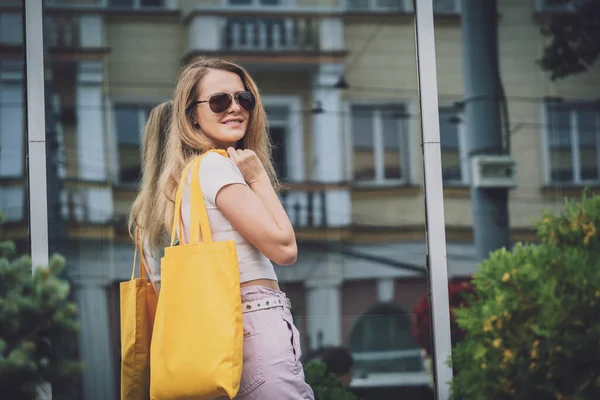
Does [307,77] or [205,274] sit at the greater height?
[307,77]

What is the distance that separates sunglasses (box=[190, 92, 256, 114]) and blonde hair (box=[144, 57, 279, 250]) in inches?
2.3

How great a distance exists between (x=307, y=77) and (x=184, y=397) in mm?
6735

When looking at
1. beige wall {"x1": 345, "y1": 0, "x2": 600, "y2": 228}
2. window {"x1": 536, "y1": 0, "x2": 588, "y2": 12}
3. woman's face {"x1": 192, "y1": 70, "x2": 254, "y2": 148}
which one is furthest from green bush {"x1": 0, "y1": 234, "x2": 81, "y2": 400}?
window {"x1": 536, "y1": 0, "x2": 588, "y2": 12}

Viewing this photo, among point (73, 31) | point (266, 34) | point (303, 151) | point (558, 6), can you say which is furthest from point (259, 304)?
point (303, 151)

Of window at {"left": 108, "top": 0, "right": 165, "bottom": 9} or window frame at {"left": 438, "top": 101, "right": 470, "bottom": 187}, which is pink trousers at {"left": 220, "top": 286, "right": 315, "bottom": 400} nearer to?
window frame at {"left": 438, "top": 101, "right": 470, "bottom": 187}

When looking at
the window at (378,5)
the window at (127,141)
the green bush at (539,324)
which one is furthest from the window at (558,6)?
the window at (127,141)

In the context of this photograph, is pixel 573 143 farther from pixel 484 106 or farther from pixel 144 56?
pixel 144 56

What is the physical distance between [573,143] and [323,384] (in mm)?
4034

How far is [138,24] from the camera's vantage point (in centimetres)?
832

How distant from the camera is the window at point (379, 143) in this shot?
9289 mm

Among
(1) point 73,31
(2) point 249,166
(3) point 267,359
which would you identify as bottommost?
(3) point 267,359

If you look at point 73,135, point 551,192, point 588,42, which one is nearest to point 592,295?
point 588,42

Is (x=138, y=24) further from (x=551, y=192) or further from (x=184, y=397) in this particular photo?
(x=184, y=397)

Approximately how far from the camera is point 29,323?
308cm
